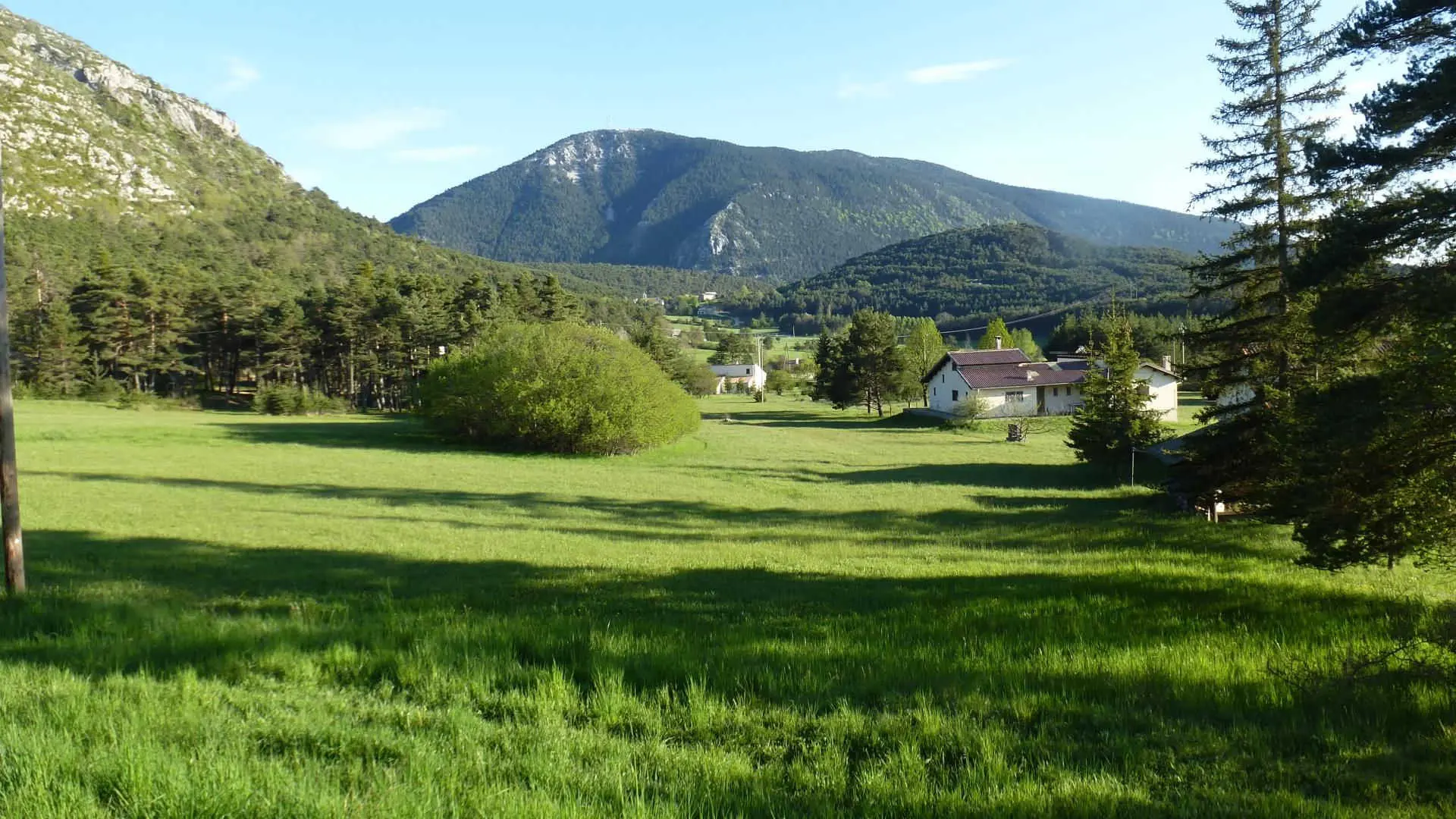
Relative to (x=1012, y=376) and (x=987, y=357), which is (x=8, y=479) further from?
(x=987, y=357)

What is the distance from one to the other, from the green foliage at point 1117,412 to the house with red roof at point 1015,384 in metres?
35.3

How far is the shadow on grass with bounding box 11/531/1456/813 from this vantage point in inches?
163

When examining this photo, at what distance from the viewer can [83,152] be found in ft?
527

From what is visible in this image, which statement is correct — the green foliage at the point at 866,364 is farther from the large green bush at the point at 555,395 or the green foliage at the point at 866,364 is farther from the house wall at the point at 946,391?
the large green bush at the point at 555,395

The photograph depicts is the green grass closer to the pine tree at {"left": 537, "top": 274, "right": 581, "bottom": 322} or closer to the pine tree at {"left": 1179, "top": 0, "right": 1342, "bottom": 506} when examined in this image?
the pine tree at {"left": 1179, "top": 0, "right": 1342, "bottom": 506}

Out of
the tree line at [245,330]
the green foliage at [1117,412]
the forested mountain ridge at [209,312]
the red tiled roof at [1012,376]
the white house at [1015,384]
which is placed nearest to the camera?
the green foliage at [1117,412]

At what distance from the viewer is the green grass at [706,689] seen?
354 centimetres

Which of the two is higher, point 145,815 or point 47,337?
point 47,337

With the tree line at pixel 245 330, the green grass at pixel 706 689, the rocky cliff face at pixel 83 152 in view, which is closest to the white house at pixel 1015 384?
the tree line at pixel 245 330

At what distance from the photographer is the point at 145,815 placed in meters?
3.09

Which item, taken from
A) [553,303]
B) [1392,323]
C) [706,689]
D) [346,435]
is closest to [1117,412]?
[1392,323]

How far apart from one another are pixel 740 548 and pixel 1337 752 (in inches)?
552

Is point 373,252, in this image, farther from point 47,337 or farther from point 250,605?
point 250,605

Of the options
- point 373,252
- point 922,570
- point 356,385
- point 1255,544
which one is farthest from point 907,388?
point 373,252
